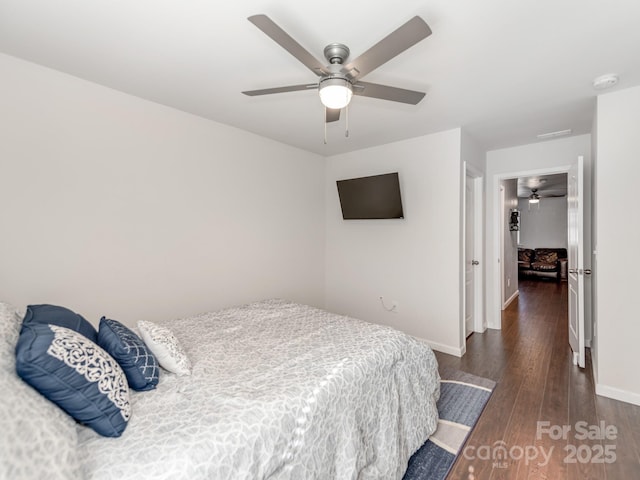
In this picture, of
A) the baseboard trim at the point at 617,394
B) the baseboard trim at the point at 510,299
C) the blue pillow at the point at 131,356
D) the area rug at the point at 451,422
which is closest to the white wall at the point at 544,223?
the baseboard trim at the point at 510,299

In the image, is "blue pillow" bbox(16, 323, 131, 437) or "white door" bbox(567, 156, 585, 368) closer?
"blue pillow" bbox(16, 323, 131, 437)

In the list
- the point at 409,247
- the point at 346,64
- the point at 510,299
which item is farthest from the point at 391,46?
the point at 510,299

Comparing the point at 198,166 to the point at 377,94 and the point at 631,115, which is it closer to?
the point at 377,94

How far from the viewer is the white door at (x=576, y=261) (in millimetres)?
2906

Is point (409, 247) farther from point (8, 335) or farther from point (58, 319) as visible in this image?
point (8, 335)

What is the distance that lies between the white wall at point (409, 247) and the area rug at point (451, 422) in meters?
0.66

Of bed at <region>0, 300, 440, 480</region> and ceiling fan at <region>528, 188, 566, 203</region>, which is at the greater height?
ceiling fan at <region>528, 188, 566, 203</region>

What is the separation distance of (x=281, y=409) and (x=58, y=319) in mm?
1125

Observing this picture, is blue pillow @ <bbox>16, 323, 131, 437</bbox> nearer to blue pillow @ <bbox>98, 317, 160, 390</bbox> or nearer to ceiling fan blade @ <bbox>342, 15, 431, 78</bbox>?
blue pillow @ <bbox>98, 317, 160, 390</bbox>

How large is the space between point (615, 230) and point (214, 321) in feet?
10.9

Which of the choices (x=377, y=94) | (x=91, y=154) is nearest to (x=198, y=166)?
(x=91, y=154)

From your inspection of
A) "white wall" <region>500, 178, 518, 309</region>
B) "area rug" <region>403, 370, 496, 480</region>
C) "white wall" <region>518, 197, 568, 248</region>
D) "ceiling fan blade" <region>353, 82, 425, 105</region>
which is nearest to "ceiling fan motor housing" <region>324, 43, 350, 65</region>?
"ceiling fan blade" <region>353, 82, 425, 105</region>

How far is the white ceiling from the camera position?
155cm

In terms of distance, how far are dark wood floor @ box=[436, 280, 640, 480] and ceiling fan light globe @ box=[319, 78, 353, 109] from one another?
222 cm
